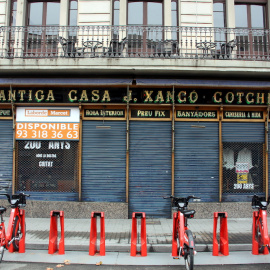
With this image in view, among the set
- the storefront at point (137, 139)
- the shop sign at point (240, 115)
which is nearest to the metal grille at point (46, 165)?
the storefront at point (137, 139)

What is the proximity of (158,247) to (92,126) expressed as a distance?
4.79m

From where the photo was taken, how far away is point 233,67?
9375 mm

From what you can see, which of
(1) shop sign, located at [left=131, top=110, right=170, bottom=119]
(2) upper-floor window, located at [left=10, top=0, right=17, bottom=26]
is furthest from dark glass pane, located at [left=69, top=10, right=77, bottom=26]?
(1) shop sign, located at [left=131, top=110, right=170, bottom=119]

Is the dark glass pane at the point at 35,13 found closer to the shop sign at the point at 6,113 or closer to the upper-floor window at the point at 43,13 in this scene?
the upper-floor window at the point at 43,13

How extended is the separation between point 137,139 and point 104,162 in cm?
135

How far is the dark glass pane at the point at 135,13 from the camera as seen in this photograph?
1065cm

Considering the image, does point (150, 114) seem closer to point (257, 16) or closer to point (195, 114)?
point (195, 114)

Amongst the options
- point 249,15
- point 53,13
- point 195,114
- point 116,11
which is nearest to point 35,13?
point 53,13

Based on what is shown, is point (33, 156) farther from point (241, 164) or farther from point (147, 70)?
point (241, 164)

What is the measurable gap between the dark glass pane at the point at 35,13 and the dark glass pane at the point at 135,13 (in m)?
3.40

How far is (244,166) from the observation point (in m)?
9.88

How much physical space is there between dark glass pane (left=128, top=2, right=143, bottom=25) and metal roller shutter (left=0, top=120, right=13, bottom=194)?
575 centimetres

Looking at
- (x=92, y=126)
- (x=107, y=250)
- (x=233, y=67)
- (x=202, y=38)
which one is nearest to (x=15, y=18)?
(x=92, y=126)

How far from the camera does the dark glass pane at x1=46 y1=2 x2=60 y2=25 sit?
10.8 meters
